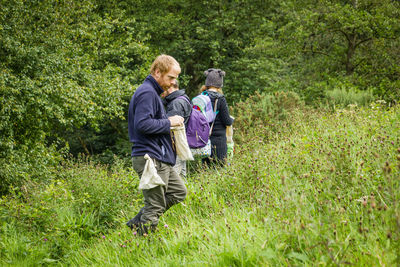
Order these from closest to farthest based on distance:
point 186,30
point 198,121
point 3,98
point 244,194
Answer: point 244,194 → point 198,121 → point 3,98 → point 186,30

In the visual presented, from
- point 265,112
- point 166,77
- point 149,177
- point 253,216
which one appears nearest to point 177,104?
point 166,77

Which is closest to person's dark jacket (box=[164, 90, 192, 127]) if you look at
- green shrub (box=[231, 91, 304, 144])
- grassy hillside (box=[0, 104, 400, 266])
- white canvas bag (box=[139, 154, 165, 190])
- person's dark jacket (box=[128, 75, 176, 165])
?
person's dark jacket (box=[128, 75, 176, 165])

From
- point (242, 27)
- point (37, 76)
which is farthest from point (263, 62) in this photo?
point (37, 76)

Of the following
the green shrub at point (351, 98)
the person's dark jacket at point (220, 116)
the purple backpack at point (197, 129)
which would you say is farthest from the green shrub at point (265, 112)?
the purple backpack at point (197, 129)

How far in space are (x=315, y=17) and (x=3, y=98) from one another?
11341mm

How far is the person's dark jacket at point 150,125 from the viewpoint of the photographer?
3.40m

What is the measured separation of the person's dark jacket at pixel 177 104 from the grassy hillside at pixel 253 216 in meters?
1.03

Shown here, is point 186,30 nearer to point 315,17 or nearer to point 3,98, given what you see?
point 315,17

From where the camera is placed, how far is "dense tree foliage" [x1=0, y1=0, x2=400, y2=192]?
357 inches

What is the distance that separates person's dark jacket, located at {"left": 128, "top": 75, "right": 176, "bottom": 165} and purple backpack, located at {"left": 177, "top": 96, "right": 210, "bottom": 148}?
5.12 ft

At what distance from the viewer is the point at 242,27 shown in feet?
59.1

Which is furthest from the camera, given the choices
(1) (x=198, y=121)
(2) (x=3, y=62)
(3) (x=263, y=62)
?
(3) (x=263, y=62)

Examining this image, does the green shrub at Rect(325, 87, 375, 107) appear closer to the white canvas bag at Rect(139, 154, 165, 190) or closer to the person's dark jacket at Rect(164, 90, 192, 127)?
the person's dark jacket at Rect(164, 90, 192, 127)

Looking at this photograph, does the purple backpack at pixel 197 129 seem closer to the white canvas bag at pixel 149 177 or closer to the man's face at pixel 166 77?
the man's face at pixel 166 77
